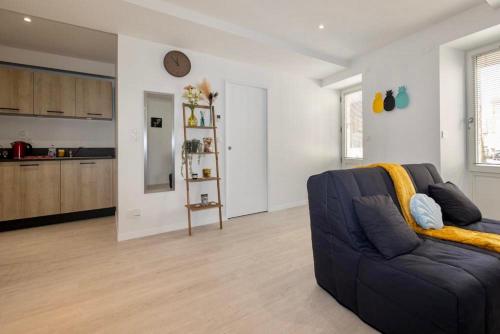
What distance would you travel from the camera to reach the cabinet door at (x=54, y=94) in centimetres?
370

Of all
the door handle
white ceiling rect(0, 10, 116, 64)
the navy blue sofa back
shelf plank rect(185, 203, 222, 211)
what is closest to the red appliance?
white ceiling rect(0, 10, 116, 64)

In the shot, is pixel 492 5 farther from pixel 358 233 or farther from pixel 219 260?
pixel 219 260

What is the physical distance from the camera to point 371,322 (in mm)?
1479

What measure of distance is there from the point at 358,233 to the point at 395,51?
10.9 ft

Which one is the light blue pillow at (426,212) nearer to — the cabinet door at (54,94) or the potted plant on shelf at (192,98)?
the potted plant on shelf at (192,98)

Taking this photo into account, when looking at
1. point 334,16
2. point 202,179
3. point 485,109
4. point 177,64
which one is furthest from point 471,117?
point 177,64

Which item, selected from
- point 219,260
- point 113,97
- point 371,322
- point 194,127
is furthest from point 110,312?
point 113,97

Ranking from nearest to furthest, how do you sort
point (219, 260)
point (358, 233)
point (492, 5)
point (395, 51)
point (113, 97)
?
1. point (358, 233)
2. point (219, 260)
3. point (492, 5)
4. point (395, 51)
5. point (113, 97)

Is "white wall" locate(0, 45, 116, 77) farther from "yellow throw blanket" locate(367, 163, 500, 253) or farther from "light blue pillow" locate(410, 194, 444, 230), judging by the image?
"light blue pillow" locate(410, 194, 444, 230)

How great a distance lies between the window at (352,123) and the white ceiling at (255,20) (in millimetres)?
1398

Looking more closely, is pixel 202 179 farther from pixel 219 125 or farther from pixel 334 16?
pixel 334 16

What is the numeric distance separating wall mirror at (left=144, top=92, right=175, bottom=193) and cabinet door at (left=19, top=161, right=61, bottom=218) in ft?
5.25

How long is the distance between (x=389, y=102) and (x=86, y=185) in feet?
16.1

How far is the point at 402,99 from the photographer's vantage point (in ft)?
11.8
